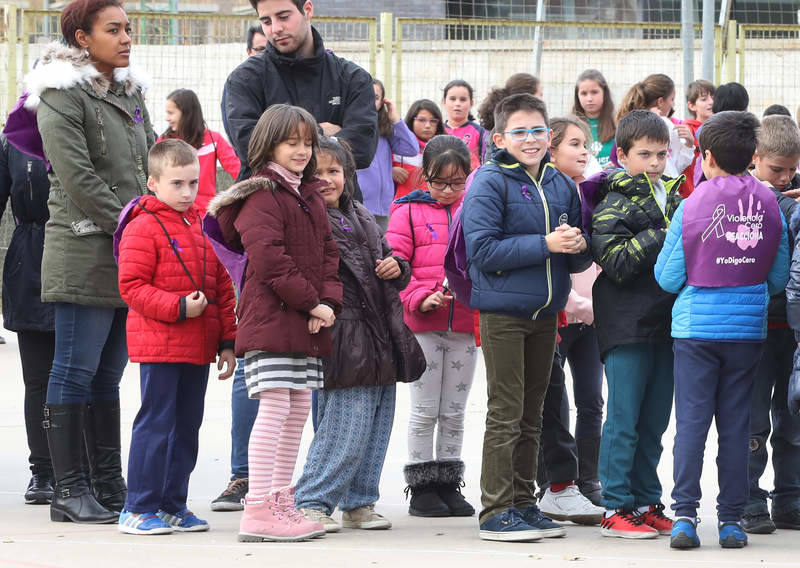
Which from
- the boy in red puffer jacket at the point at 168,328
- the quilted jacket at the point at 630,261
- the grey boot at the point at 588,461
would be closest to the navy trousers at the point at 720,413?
the quilted jacket at the point at 630,261

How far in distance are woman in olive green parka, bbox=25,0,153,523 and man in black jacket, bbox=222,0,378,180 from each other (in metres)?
0.47

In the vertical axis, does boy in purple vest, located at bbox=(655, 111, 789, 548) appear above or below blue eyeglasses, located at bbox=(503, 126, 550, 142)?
below

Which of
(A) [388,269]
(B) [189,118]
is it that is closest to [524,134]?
Answer: (A) [388,269]

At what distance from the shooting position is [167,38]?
12.8 metres

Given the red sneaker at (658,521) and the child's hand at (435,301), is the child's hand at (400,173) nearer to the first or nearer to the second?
the child's hand at (435,301)

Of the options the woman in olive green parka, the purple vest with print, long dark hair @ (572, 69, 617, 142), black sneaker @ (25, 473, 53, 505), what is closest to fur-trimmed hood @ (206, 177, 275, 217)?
the woman in olive green parka

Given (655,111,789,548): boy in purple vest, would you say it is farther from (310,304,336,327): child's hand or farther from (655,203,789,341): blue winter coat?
(310,304,336,327): child's hand

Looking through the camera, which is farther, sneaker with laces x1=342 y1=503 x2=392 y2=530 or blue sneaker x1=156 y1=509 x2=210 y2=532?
sneaker with laces x1=342 y1=503 x2=392 y2=530

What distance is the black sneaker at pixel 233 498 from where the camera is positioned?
5570 millimetres

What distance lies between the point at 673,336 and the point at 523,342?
1.85 ft

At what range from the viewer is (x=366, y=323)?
5191mm

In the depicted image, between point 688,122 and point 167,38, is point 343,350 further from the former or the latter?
point 167,38

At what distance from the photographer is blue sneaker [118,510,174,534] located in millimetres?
4965

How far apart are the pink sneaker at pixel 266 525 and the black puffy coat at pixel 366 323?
1.77 ft
